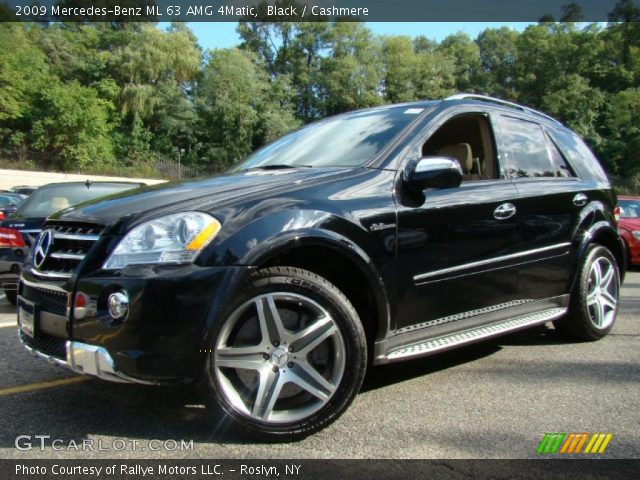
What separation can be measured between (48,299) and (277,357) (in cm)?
111

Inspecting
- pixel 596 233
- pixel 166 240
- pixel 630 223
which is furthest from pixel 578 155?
pixel 630 223

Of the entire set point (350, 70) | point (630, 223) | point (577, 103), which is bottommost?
point (630, 223)

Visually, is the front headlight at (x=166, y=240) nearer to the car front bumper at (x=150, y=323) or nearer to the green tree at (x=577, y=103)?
the car front bumper at (x=150, y=323)

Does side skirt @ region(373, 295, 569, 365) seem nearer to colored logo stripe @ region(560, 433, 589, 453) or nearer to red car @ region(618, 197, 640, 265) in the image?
colored logo stripe @ region(560, 433, 589, 453)

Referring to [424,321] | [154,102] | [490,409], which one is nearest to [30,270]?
[424,321]

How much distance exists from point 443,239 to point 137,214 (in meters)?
1.69

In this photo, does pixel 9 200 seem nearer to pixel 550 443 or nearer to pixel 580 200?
pixel 580 200

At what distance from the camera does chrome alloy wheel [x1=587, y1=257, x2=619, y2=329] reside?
14.5ft

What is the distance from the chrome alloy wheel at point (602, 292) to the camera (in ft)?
14.5

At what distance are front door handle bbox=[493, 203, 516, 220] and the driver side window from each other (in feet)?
0.85

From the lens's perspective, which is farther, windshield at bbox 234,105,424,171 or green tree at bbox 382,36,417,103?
green tree at bbox 382,36,417,103

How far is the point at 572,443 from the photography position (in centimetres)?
261

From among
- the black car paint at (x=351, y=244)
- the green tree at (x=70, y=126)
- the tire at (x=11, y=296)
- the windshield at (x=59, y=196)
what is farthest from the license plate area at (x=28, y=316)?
the green tree at (x=70, y=126)

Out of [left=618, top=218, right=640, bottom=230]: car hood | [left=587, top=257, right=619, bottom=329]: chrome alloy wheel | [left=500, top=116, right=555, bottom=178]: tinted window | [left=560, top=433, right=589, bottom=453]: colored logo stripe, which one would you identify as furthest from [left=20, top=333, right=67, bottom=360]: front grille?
[left=618, top=218, right=640, bottom=230]: car hood
